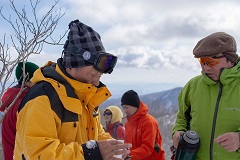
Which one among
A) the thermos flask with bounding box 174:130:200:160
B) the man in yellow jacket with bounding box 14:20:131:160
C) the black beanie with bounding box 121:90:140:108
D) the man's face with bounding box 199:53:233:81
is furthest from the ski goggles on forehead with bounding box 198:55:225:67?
the black beanie with bounding box 121:90:140:108

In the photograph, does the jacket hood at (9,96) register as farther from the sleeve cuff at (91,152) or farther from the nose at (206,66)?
the nose at (206,66)

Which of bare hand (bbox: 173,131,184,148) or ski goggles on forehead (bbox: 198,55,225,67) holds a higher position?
ski goggles on forehead (bbox: 198,55,225,67)

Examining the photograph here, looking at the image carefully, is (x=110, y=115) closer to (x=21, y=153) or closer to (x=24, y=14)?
(x=24, y=14)

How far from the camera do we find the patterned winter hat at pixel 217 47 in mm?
3070

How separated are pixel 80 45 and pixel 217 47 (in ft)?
4.75

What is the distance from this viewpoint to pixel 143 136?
5227 millimetres

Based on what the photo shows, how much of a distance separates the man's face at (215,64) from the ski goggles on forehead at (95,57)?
1.16m

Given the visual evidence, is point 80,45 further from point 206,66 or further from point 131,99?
point 131,99

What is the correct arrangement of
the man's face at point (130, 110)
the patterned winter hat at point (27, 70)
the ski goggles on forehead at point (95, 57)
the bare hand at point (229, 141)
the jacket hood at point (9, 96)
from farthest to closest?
the man's face at point (130, 110) → the patterned winter hat at point (27, 70) → the jacket hood at point (9, 96) → the bare hand at point (229, 141) → the ski goggles on forehead at point (95, 57)

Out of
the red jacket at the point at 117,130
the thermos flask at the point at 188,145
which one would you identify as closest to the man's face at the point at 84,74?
the thermos flask at the point at 188,145

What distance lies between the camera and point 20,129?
202 centimetres

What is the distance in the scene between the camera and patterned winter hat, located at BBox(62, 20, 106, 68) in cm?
229

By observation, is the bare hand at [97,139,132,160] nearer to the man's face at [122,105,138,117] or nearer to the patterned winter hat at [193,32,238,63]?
the patterned winter hat at [193,32,238,63]

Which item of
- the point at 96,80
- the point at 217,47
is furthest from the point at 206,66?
the point at 96,80
